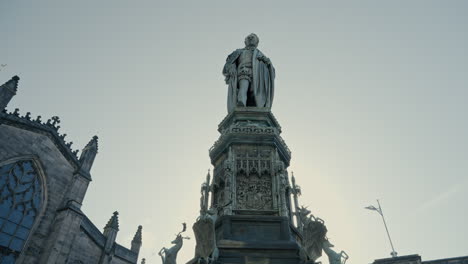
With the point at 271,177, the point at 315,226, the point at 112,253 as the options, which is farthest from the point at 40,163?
the point at 315,226

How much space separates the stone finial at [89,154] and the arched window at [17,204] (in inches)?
141

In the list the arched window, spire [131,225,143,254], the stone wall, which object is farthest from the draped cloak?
spire [131,225,143,254]

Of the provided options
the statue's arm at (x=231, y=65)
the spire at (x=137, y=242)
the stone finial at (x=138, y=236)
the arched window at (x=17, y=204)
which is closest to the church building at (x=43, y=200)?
the arched window at (x=17, y=204)

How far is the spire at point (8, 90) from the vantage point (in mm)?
23817

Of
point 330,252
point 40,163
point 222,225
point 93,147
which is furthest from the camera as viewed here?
point 93,147

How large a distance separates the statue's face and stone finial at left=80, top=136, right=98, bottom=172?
19779 mm

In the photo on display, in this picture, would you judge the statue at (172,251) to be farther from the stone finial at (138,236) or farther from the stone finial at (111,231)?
the stone finial at (138,236)

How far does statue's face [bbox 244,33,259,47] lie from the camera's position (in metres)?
11.9

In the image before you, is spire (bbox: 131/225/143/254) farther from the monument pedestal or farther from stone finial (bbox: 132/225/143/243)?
the monument pedestal

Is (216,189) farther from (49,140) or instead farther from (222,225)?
(49,140)

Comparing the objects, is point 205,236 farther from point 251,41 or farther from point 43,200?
point 43,200

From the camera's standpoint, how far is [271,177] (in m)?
7.65

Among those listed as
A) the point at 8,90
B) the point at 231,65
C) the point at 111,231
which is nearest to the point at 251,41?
the point at 231,65

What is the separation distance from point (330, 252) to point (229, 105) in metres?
5.77
